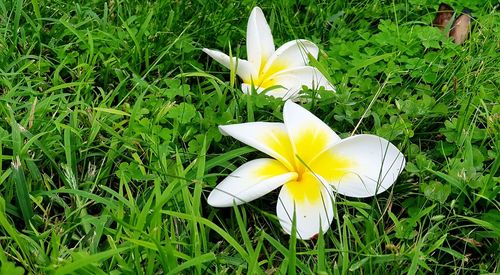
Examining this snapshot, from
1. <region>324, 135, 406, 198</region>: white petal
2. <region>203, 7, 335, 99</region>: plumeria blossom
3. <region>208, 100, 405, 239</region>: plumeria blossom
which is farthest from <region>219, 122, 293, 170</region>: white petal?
<region>203, 7, 335, 99</region>: plumeria blossom

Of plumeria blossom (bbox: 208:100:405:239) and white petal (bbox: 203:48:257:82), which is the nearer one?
plumeria blossom (bbox: 208:100:405:239)

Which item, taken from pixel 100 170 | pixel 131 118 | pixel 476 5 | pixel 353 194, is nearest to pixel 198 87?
pixel 131 118

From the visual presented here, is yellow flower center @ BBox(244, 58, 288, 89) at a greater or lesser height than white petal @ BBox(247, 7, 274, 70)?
lesser

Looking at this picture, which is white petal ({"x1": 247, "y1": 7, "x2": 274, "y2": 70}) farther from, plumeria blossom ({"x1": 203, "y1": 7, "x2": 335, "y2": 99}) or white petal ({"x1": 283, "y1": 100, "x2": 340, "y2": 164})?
white petal ({"x1": 283, "y1": 100, "x2": 340, "y2": 164})

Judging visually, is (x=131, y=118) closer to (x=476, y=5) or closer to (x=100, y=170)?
(x=100, y=170)

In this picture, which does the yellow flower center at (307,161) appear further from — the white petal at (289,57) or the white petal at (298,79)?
the white petal at (289,57)

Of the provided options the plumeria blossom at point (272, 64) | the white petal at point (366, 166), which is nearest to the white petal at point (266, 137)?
the white petal at point (366, 166)

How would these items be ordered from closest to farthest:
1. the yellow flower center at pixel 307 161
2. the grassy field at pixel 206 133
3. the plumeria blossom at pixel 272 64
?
the grassy field at pixel 206 133, the yellow flower center at pixel 307 161, the plumeria blossom at pixel 272 64

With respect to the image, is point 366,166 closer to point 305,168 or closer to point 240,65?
point 305,168

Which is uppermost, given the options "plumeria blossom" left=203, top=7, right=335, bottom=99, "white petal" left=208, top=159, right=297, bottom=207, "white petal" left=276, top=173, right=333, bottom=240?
"plumeria blossom" left=203, top=7, right=335, bottom=99
